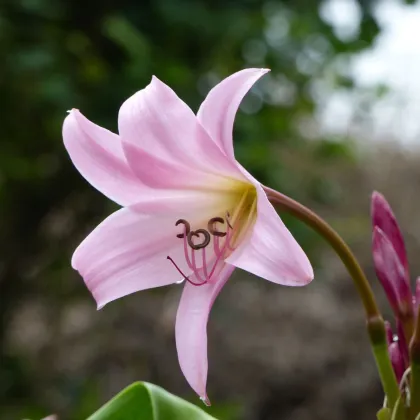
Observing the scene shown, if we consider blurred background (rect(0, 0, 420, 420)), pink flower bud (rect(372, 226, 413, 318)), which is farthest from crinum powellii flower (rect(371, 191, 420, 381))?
blurred background (rect(0, 0, 420, 420))

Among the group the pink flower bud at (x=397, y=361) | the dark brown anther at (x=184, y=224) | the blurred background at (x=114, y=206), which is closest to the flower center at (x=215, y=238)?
the dark brown anther at (x=184, y=224)

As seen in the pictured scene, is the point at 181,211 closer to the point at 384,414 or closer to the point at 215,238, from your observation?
the point at 215,238

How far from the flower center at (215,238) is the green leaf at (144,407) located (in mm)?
77

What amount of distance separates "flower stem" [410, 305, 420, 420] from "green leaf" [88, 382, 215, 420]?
0.41 feet

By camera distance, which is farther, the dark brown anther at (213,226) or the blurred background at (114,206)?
the blurred background at (114,206)

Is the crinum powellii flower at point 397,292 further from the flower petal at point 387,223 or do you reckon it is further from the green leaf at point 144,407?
the green leaf at point 144,407

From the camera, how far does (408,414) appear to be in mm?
459

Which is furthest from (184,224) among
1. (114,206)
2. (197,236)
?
(114,206)

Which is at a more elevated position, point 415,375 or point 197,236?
point 197,236

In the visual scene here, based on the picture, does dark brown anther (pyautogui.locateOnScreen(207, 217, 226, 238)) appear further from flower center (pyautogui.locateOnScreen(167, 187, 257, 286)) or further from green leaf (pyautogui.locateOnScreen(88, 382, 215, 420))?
green leaf (pyautogui.locateOnScreen(88, 382, 215, 420))

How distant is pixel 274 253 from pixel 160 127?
11 centimetres

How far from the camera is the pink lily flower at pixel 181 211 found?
47 cm

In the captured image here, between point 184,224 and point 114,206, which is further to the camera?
point 114,206

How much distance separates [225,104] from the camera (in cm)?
47
